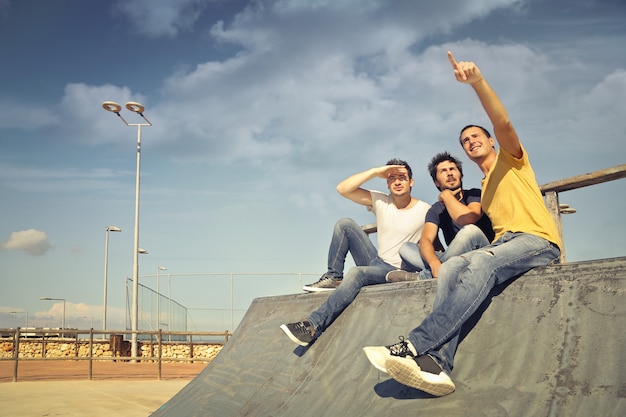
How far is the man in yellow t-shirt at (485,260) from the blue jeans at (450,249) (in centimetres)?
16

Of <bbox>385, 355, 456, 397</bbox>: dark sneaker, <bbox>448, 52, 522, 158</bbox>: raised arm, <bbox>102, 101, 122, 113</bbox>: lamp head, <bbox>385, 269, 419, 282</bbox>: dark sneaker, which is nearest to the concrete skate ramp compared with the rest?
<bbox>385, 355, 456, 397</bbox>: dark sneaker

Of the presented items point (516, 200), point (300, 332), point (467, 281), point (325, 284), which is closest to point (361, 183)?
point (325, 284)

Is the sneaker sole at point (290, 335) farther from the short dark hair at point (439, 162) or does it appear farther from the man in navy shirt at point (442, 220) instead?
the short dark hair at point (439, 162)

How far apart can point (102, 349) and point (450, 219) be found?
2189 centimetres

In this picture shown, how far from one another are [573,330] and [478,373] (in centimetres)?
45

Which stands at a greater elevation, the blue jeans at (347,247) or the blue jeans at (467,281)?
the blue jeans at (347,247)

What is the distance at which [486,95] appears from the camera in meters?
2.70

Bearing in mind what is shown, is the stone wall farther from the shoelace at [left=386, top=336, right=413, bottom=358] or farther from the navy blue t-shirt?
the shoelace at [left=386, top=336, right=413, bottom=358]

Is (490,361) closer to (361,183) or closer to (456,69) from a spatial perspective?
(456,69)

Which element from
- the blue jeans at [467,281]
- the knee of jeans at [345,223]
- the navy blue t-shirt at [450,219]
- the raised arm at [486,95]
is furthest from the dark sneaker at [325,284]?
the raised arm at [486,95]

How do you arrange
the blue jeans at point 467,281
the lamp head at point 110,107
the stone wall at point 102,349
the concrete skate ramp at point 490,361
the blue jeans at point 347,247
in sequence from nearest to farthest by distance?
the concrete skate ramp at point 490,361
the blue jeans at point 467,281
the blue jeans at point 347,247
the lamp head at point 110,107
the stone wall at point 102,349

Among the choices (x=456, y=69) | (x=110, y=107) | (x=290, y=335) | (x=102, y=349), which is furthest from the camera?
(x=102, y=349)

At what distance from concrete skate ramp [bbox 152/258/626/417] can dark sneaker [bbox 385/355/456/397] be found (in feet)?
0.20

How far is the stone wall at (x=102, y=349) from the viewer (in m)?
19.4
